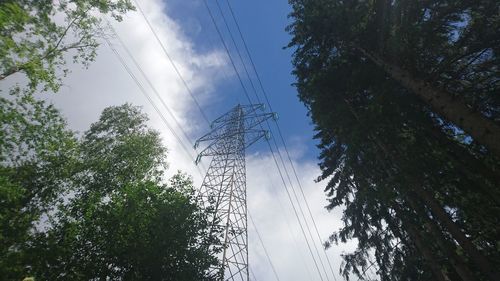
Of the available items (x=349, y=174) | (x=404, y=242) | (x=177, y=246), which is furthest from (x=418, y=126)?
(x=177, y=246)

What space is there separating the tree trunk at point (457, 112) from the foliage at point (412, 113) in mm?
499

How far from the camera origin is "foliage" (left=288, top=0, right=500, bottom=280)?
8656mm

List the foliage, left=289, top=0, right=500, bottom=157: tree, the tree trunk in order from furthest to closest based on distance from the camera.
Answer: the foliage < left=289, top=0, right=500, bottom=157: tree < the tree trunk

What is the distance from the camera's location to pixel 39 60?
9.91 m

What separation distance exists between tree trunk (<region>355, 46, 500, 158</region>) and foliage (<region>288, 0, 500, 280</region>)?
499 mm

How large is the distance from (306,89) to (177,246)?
769 centimetres

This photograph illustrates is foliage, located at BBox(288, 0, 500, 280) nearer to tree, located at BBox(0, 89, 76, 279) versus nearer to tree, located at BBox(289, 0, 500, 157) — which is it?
tree, located at BBox(289, 0, 500, 157)

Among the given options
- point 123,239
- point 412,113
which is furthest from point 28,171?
point 412,113

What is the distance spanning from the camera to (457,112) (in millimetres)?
7133

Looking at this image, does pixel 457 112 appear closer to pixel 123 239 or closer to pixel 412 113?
pixel 412 113

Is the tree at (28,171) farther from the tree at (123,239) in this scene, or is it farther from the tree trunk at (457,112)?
the tree trunk at (457,112)

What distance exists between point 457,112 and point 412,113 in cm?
300

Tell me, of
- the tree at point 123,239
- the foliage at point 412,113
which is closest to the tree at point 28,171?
the tree at point 123,239

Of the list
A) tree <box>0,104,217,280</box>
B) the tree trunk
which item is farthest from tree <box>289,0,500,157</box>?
tree <box>0,104,217,280</box>
